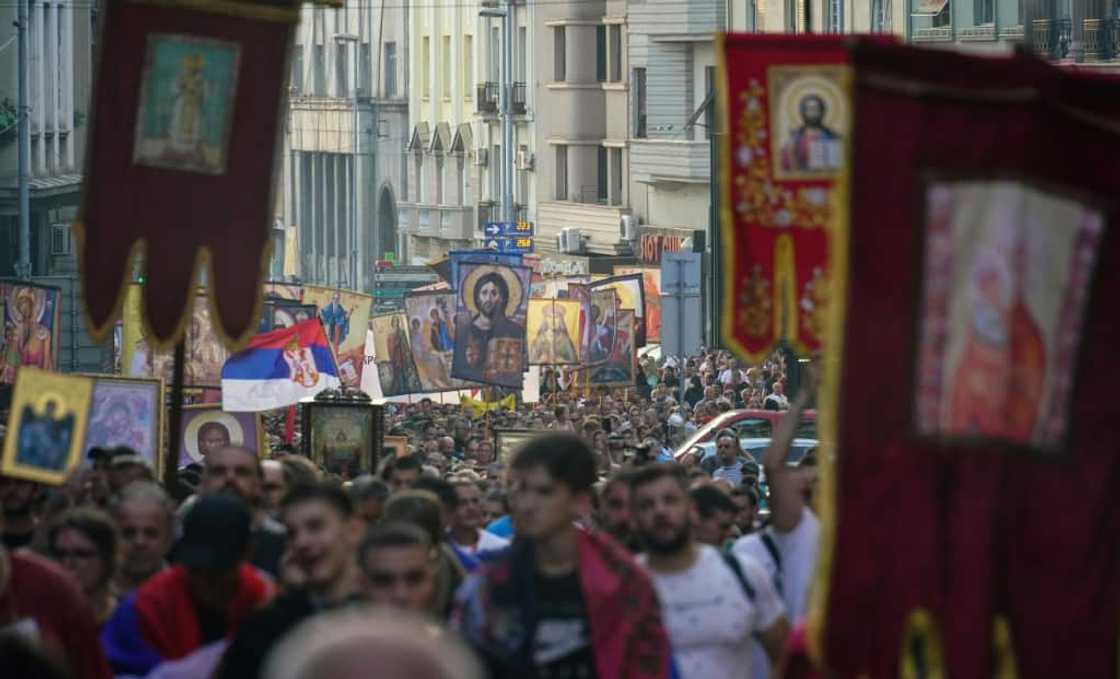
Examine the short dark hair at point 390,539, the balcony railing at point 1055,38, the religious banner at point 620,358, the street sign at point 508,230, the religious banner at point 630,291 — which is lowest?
the religious banner at point 620,358

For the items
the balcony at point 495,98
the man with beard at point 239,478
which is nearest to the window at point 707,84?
the balcony at point 495,98

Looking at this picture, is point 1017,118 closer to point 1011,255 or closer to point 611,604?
point 1011,255

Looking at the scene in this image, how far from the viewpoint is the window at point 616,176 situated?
67.5m

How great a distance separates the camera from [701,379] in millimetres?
38844

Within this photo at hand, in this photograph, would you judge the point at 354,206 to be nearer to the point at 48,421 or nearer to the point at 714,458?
the point at 714,458

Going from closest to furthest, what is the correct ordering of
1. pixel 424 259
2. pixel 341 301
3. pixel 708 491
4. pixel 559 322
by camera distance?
pixel 708 491, pixel 341 301, pixel 559 322, pixel 424 259

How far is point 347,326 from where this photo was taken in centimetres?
3297

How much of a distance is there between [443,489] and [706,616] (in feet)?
9.28

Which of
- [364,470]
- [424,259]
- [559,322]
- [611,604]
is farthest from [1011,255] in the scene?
[424,259]

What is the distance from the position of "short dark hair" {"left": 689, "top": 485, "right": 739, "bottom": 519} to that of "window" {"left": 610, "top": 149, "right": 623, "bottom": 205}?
57.1 meters

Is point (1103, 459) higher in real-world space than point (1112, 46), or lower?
lower

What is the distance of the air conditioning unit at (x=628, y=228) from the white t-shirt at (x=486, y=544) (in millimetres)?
53456

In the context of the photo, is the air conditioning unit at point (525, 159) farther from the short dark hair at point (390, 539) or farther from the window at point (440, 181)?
the short dark hair at point (390, 539)

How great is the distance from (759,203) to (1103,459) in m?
4.02
